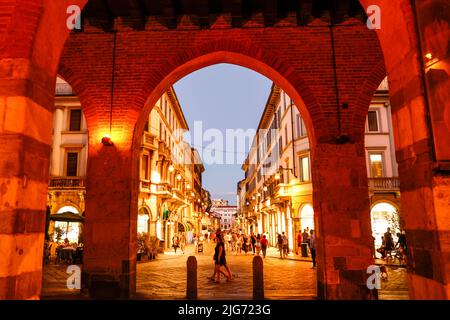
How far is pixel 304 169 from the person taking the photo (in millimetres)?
21812

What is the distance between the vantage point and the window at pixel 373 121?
21.7m

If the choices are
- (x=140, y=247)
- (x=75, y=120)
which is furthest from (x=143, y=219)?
(x=75, y=120)

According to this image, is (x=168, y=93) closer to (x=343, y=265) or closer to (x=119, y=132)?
(x=119, y=132)

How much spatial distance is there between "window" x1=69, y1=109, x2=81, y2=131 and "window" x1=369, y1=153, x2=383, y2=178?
67.1ft

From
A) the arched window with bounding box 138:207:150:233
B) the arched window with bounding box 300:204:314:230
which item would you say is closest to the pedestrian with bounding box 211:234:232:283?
the arched window with bounding box 300:204:314:230

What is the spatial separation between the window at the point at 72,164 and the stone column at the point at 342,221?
19.3 metres

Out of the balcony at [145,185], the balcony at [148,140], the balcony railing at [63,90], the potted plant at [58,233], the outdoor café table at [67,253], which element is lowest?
the outdoor café table at [67,253]

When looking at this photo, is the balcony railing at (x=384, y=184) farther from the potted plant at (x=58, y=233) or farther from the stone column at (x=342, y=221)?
the potted plant at (x=58, y=233)

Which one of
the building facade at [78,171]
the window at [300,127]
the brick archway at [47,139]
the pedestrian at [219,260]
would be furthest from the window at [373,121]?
the brick archway at [47,139]

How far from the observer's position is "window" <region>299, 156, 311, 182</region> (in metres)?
21.5

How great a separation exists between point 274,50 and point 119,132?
463cm

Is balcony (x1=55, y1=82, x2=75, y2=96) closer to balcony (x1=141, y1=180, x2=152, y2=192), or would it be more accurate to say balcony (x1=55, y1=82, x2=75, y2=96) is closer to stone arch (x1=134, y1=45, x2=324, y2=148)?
balcony (x1=141, y1=180, x2=152, y2=192)

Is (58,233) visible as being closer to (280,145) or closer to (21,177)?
(280,145)

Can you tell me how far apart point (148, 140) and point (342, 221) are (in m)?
17.4
